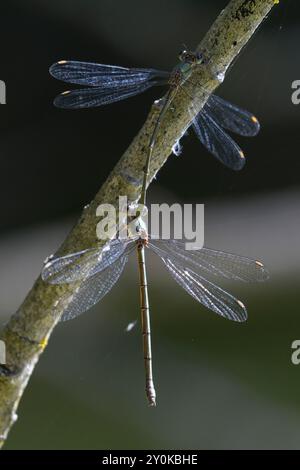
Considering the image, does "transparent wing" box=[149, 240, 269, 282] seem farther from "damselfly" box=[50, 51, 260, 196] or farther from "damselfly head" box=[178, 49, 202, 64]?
"damselfly head" box=[178, 49, 202, 64]

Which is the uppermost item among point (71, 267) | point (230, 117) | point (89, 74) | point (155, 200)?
point (155, 200)

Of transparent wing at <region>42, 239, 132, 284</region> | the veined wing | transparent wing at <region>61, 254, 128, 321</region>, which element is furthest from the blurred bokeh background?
transparent wing at <region>42, 239, 132, 284</region>

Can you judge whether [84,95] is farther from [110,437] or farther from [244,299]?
[110,437]

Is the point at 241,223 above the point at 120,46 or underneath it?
underneath

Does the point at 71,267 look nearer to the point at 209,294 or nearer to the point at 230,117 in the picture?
the point at 209,294

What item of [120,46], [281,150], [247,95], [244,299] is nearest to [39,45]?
[120,46]

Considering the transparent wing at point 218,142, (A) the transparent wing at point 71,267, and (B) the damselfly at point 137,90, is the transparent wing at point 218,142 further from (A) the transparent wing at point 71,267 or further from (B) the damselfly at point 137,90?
(A) the transparent wing at point 71,267

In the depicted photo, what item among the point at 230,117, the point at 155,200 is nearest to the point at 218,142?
the point at 230,117
